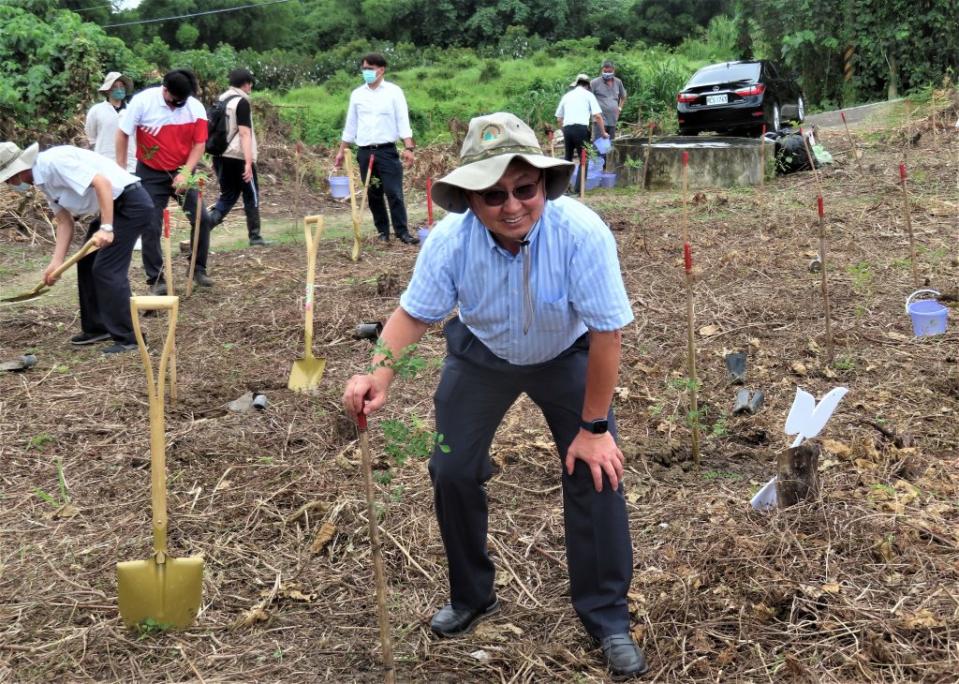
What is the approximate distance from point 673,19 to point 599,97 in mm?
31064

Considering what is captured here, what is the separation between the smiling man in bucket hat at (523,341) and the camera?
2.56 m


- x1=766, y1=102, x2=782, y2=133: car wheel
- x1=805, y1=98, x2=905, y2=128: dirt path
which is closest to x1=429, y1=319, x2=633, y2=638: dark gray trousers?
x1=766, y1=102, x2=782, y2=133: car wheel

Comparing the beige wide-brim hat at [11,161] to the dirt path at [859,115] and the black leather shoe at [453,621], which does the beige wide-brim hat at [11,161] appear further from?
the dirt path at [859,115]

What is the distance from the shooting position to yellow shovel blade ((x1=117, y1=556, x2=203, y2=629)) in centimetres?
313

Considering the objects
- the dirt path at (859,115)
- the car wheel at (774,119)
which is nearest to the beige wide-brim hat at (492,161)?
the car wheel at (774,119)

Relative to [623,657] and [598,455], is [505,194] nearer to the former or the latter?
[598,455]

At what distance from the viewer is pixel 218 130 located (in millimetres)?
8391

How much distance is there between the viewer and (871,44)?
20.1 metres

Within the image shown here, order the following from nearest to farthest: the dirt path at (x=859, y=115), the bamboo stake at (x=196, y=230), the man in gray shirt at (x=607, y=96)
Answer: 1. the bamboo stake at (x=196, y=230)
2. the man in gray shirt at (x=607, y=96)
3. the dirt path at (x=859, y=115)

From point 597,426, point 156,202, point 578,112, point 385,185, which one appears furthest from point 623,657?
point 578,112

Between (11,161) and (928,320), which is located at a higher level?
(11,161)

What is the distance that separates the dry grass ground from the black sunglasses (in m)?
0.77

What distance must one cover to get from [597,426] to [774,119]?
46.8ft

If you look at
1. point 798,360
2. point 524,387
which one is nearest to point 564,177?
point 524,387
